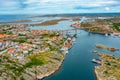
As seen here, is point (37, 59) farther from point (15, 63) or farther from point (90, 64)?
point (90, 64)

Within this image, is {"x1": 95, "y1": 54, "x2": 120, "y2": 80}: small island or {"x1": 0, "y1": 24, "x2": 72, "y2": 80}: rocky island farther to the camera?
{"x1": 0, "y1": 24, "x2": 72, "y2": 80}: rocky island

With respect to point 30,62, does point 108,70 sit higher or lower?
lower

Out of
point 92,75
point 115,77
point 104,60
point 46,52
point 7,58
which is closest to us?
point 115,77

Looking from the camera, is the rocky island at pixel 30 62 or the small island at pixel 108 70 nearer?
the small island at pixel 108 70

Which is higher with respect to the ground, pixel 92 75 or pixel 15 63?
pixel 15 63

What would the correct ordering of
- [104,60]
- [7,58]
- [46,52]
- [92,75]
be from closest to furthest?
[92,75] → [7,58] → [104,60] → [46,52]

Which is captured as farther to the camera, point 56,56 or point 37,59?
point 56,56

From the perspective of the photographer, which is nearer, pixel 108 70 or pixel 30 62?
pixel 108 70

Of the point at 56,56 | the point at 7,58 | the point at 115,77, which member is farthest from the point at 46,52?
the point at 115,77

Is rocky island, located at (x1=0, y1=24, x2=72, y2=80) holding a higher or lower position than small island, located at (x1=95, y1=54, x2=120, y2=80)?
higher

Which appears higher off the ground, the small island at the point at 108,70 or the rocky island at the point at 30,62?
the rocky island at the point at 30,62
